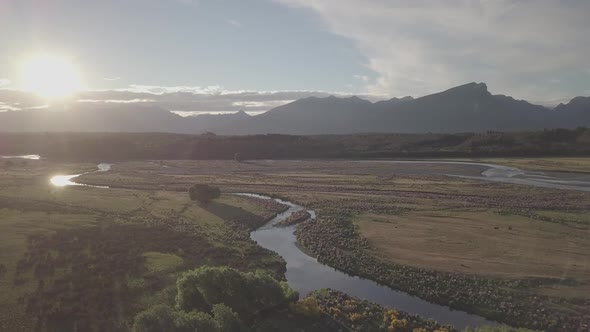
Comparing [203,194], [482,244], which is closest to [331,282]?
[482,244]

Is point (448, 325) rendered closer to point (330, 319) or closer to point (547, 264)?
point (330, 319)

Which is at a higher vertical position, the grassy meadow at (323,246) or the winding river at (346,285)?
the grassy meadow at (323,246)

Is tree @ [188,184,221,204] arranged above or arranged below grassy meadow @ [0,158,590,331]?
above

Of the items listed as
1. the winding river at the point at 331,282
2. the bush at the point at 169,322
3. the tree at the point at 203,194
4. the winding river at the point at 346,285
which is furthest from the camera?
the tree at the point at 203,194

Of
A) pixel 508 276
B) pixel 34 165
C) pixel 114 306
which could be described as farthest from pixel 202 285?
pixel 34 165

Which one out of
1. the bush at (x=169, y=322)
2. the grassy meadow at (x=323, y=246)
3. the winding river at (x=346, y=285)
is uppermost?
the bush at (x=169, y=322)

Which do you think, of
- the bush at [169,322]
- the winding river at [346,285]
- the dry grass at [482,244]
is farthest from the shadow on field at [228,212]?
the bush at [169,322]

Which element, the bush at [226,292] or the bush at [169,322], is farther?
the bush at [226,292]

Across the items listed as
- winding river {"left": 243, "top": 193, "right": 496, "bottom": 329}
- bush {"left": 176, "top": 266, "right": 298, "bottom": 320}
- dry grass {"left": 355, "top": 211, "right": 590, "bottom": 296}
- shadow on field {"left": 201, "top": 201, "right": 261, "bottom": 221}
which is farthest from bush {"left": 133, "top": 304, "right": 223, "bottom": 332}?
shadow on field {"left": 201, "top": 201, "right": 261, "bottom": 221}

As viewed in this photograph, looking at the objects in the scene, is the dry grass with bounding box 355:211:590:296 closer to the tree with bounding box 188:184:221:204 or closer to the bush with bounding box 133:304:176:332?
the bush with bounding box 133:304:176:332

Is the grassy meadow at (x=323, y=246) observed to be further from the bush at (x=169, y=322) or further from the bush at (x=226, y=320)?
the bush at (x=169, y=322)

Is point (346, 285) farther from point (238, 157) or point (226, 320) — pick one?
point (238, 157)
